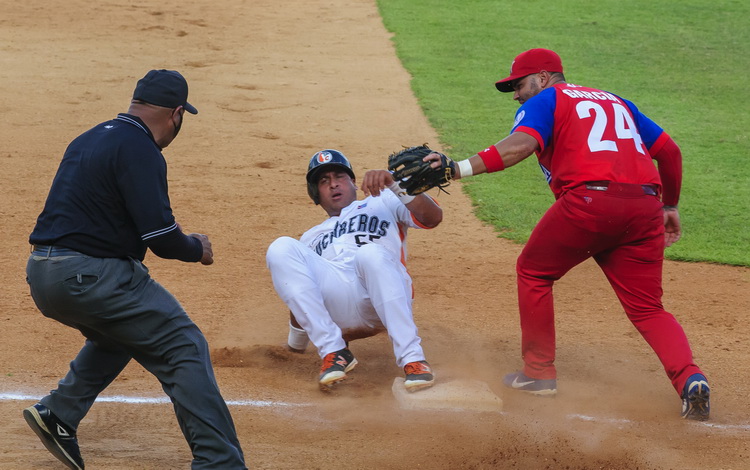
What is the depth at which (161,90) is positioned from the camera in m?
4.43

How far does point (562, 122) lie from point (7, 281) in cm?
455

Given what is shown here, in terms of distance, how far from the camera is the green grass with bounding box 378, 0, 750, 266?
955 centimetres

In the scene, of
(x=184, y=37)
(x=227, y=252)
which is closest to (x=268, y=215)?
(x=227, y=252)

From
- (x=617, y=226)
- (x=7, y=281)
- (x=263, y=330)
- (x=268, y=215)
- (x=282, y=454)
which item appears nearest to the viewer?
(x=282, y=454)

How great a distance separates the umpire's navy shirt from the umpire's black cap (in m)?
0.18

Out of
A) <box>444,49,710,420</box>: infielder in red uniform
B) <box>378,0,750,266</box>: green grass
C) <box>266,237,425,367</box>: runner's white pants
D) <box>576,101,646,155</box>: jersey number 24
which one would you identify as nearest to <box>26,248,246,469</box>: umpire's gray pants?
<box>266,237,425,367</box>: runner's white pants

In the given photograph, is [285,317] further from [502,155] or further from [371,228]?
[502,155]

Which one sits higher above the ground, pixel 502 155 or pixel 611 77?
pixel 502 155

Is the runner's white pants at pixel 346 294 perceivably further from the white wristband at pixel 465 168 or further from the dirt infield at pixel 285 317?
the white wristband at pixel 465 168

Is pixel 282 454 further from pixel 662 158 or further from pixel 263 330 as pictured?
pixel 662 158

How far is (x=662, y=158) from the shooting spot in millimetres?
5664

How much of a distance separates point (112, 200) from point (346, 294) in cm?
192

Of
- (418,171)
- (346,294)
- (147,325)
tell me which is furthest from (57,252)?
(346,294)

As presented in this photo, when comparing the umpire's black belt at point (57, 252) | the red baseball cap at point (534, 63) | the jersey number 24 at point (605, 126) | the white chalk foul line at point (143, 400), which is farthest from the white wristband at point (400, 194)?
the umpire's black belt at point (57, 252)
